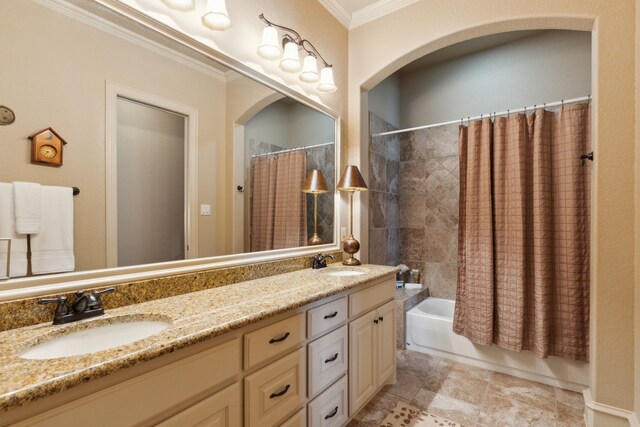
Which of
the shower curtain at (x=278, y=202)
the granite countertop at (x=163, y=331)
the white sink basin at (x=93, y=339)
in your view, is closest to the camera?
the granite countertop at (x=163, y=331)

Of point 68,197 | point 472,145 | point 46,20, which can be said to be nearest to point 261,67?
point 46,20

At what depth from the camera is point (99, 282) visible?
1133 millimetres

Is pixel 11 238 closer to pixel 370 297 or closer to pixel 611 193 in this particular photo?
pixel 370 297

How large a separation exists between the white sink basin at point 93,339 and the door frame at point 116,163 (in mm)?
271

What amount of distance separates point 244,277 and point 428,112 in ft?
9.54

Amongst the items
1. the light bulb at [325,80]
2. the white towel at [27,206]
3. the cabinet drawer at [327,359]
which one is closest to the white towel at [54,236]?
the white towel at [27,206]

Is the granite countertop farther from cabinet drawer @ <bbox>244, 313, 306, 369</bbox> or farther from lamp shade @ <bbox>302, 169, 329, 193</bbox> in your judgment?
lamp shade @ <bbox>302, 169, 329, 193</bbox>

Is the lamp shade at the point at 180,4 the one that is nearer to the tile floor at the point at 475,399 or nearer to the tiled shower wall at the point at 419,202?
the tiled shower wall at the point at 419,202

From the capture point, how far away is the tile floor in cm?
183

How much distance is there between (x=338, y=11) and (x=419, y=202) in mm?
2083

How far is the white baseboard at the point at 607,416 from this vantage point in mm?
1567

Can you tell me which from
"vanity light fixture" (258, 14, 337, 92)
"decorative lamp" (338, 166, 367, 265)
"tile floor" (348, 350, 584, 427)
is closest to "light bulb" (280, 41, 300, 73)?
"vanity light fixture" (258, 14, 337, 92)

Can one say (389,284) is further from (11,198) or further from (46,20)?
(46,20)

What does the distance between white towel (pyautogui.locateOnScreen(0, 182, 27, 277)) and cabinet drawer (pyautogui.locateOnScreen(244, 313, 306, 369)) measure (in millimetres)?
772
